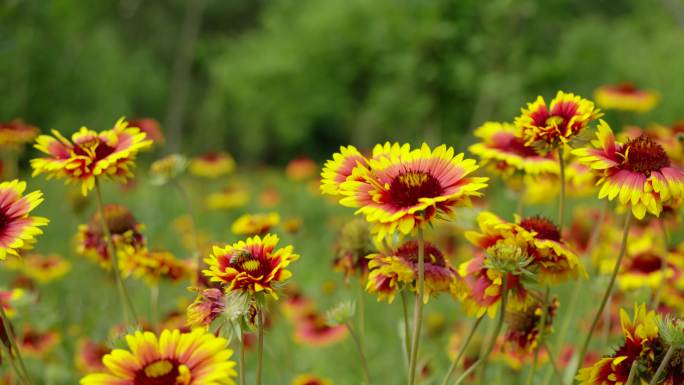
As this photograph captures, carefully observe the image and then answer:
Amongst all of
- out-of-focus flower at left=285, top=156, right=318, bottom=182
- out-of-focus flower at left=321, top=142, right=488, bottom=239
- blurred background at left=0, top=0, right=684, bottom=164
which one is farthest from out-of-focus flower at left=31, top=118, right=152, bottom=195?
out-of-focus flower at left=285, top=156, right=318, bottom=182

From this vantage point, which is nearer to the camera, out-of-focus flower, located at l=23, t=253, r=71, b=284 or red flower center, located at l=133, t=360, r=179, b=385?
red flower center, located at l=133, t=360, r=179, b=385

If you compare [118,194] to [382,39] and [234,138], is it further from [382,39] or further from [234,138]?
[234,138]

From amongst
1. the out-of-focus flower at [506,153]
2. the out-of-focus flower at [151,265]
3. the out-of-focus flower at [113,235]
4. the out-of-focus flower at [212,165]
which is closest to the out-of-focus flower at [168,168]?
the out-of-focus flower at [113,235]

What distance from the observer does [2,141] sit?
1825mm

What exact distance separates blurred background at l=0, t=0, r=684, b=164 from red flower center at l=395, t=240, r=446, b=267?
1668 mm

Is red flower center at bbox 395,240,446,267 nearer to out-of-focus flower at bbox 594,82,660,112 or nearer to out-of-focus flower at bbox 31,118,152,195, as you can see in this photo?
out-of-focus flower at bbox 31,118,152,195

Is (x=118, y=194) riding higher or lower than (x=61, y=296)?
higher

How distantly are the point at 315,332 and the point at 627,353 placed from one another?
166 centimetres

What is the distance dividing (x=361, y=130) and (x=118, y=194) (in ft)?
27.0

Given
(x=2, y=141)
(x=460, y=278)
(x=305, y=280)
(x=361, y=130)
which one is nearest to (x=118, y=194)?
(x=305, y=280)

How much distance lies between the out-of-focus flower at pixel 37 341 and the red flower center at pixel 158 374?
1337mm

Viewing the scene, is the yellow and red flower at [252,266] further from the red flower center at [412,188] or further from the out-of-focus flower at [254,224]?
the out-of-focus flower at [254,224]

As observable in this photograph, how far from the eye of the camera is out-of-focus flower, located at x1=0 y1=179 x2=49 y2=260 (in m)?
0.98

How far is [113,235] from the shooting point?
150cm
